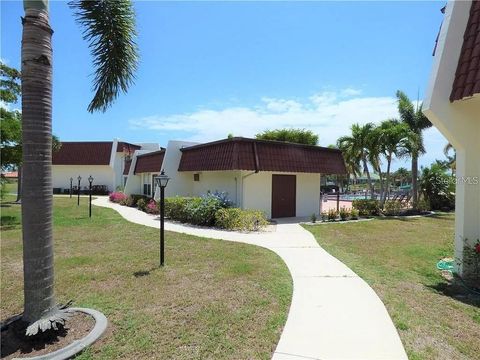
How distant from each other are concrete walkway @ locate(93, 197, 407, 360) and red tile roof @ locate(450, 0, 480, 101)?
3591 millimetres

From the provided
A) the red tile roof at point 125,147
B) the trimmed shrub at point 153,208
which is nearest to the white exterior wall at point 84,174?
the red tile roof at point 125,147

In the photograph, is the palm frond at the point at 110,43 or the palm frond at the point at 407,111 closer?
the palm frond at the point at 110,43

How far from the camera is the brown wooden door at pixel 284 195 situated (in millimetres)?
16297

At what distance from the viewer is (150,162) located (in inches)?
866

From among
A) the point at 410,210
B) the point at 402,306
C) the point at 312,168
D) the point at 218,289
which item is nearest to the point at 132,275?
the point at 218,289

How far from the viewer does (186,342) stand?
373 centimetres

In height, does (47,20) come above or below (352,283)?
above

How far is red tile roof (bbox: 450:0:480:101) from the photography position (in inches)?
209

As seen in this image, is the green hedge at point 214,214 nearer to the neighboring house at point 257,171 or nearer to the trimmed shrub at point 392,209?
the neighboring house at point 257,171

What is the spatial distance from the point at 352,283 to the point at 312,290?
0.84 m

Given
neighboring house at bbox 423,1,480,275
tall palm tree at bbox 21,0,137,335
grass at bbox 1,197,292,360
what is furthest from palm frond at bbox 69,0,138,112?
neighboring house at bbox 423,1,480,275

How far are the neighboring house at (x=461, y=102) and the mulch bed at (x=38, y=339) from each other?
6.30m

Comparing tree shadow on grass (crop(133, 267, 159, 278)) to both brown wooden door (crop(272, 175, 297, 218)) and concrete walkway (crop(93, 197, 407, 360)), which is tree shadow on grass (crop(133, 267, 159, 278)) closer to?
concrete walkway (crop(93, 197, 407, 360))

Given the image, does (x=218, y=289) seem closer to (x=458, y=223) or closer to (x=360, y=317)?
(x=360, y=317)
